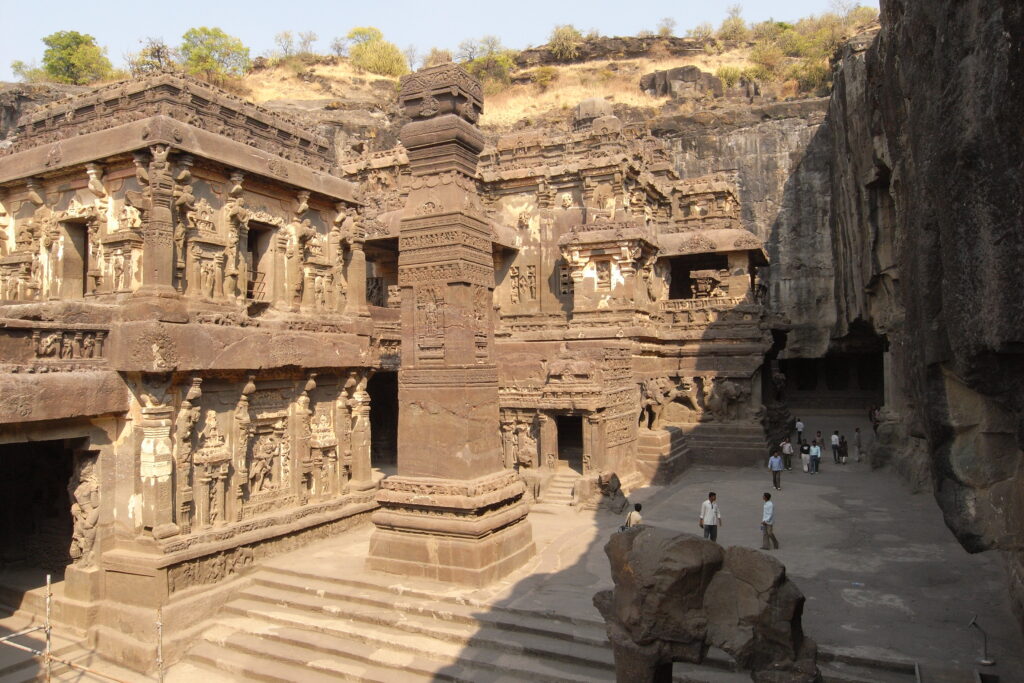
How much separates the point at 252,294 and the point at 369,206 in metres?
15.1

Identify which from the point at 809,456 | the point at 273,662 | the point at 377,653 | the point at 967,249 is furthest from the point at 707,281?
the point at 967,249

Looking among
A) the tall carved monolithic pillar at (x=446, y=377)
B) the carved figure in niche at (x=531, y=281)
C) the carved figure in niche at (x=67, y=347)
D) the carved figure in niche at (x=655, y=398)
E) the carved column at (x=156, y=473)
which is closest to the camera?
the carved figure in niche at (x=67, y=347)

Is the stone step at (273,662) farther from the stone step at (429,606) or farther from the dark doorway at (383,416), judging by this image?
the dark doorway at (383,416)

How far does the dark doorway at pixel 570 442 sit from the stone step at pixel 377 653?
889 centimetres

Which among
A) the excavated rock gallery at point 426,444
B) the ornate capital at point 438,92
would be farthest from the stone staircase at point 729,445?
the ornate capital at point 438,92

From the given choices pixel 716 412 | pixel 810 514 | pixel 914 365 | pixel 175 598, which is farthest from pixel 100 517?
pixel 716 412

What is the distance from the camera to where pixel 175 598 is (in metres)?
9.75

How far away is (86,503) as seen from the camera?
1009 cm

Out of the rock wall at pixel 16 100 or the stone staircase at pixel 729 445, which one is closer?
the stone staircase at pixel 729 445

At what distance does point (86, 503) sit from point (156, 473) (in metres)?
1.21

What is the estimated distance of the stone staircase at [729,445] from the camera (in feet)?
67.3

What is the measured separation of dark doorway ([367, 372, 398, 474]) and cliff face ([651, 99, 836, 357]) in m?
19.7

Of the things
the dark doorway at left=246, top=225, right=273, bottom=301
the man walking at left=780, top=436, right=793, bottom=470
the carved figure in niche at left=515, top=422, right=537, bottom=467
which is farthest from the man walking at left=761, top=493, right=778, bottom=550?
the dark doorway at left=246, top=225, right=273, bottom=301

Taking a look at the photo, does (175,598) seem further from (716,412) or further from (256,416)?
(716,412)
